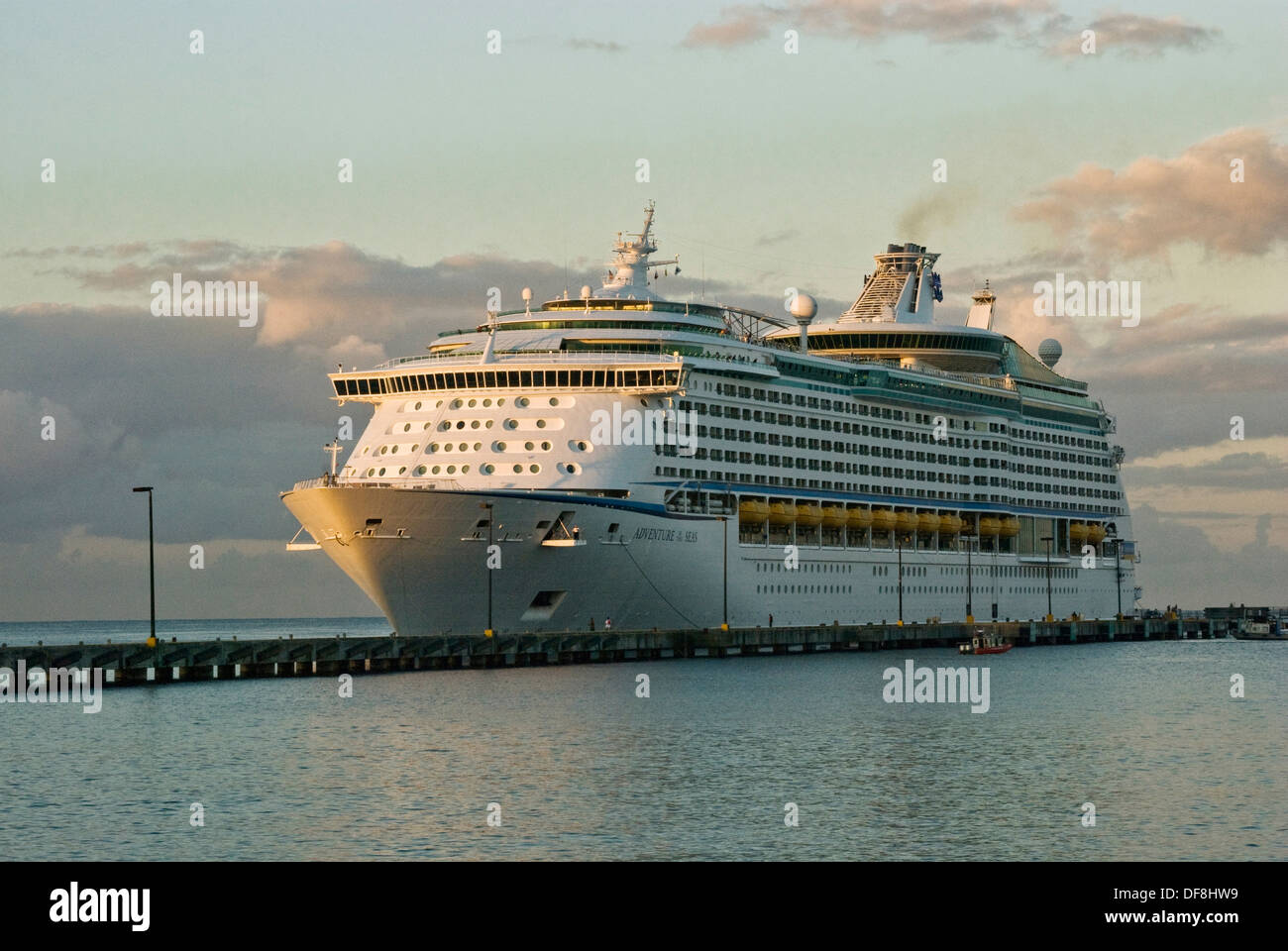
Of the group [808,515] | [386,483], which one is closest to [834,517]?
[808,515]

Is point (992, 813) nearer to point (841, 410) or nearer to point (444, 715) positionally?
point (444, 715)

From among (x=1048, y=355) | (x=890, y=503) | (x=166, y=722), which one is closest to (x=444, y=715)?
(x=166, y=722)

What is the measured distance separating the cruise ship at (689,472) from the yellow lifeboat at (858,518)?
20cm

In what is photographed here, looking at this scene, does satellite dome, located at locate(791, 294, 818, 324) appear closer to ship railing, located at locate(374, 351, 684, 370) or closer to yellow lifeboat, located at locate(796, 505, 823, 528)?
yellow lifeboat, located at locate(796, 505, 823, 528)

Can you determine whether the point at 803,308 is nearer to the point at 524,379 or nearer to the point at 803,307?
the point at 803,307

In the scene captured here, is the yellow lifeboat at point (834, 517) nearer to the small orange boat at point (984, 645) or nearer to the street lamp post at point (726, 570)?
the small orange boat at point (984, 645)

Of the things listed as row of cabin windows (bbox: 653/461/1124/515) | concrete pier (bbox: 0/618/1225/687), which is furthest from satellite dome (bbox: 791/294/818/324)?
concrete pier (bbox: 0/618/1225/687)

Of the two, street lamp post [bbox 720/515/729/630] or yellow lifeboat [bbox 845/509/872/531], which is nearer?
street lamp post [bbox 720/515/729/630]

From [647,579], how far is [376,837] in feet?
132

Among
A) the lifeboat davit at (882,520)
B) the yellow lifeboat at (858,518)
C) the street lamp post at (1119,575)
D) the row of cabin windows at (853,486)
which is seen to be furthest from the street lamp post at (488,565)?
the street lamp post at (1119,575)

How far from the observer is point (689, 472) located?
7494 centimetres

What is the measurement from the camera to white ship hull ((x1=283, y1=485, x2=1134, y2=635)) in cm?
6438

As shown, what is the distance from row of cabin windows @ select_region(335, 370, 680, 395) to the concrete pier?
9942 millimetres

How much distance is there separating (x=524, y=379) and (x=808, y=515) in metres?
19.0
